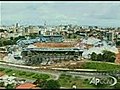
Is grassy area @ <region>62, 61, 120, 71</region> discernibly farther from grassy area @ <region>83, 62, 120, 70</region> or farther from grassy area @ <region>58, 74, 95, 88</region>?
grassy area @ <region>58, 74, 95, 88</region>


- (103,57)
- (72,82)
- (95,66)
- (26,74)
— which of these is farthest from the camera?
(103,57)

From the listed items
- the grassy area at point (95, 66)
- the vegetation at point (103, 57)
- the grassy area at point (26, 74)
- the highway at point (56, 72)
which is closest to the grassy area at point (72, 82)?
the highway at point (56, 72)

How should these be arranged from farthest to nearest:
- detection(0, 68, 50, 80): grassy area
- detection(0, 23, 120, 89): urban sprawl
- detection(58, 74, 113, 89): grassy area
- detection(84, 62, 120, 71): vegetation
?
detection(84, 62, 120, 71): vegetation → detection(0, 68, 50, 80): grassy area → detection(0, 23, 120, 89): urban sprawl → detection(58, 74, 113, 89): grassy area

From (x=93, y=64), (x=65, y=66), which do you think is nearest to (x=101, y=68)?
(x=93, y=64)

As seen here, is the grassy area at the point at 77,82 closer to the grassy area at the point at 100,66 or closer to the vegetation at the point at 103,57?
the grassy area at the point at 100,66

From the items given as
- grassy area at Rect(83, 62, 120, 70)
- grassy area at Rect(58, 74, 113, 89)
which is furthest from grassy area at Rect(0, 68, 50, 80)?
grassy area at Rect(83, 62, 120, 70)

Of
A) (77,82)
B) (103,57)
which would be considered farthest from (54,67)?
(77,82)

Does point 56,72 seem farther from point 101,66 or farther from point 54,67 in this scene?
point 101,66

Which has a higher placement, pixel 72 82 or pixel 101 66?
pixel 72 82

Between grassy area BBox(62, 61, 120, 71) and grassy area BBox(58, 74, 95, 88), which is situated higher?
grassy area BBox(58, 74, 95, 88)

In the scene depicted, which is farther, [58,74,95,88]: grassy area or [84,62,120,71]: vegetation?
[84,62,120,71]: vegetation

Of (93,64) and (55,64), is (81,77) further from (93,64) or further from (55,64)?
(55,64)
